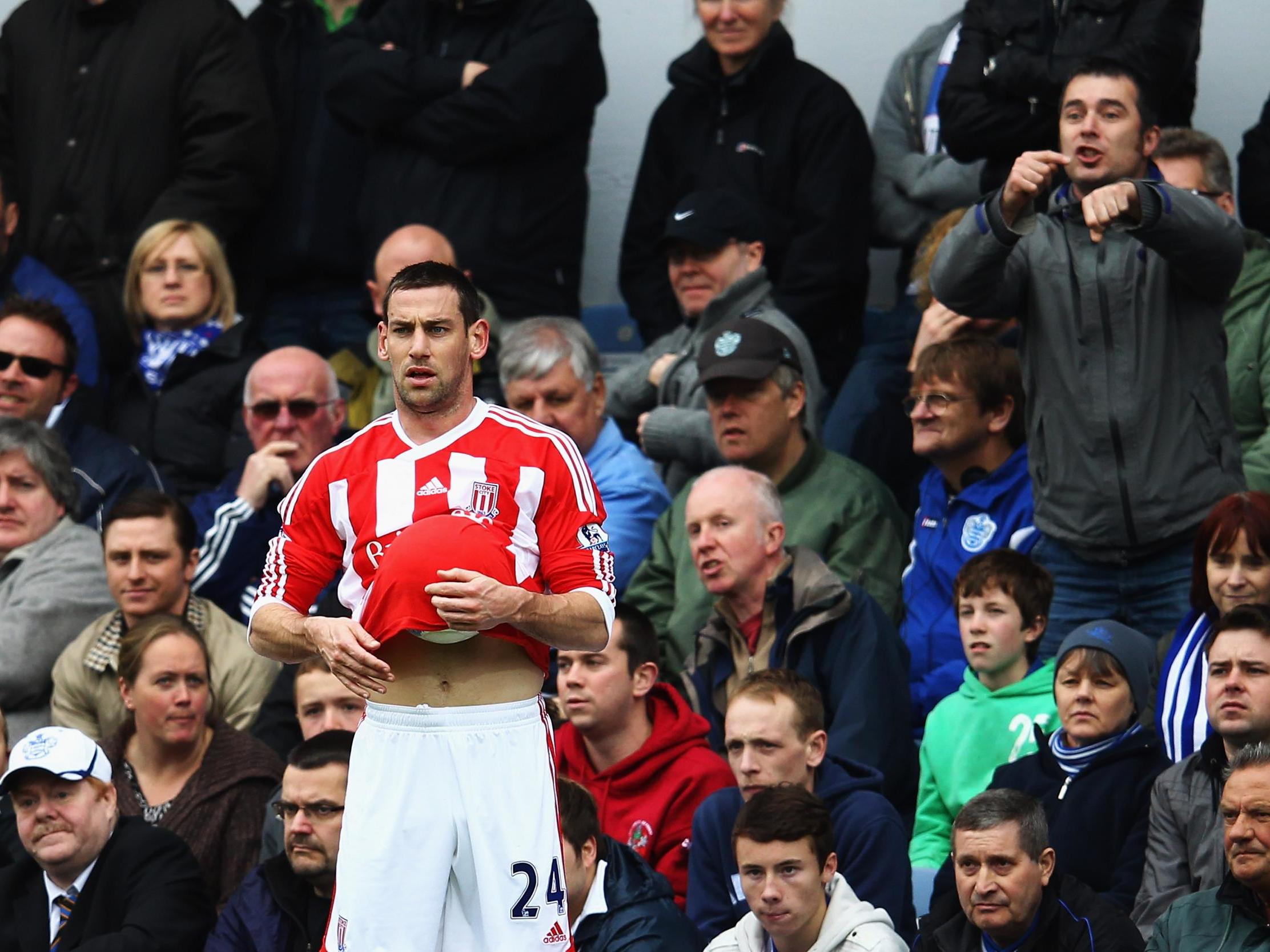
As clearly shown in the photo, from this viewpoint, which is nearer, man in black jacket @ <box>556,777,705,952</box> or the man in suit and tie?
man in black jacket @ <box>556,777,705,952</box>

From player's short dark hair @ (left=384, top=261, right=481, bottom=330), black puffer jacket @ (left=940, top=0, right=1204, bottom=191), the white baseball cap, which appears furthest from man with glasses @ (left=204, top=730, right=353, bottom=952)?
black puffer jacket @ (left=940, top=0, right=1204, bottom=191)

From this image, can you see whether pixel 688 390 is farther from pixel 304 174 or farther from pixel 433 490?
pixel 433 490

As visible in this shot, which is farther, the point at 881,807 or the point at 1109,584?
the point at 1109,584

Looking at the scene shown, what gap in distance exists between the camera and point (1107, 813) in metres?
6.24

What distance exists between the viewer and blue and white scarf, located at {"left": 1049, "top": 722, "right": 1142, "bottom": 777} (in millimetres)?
6332

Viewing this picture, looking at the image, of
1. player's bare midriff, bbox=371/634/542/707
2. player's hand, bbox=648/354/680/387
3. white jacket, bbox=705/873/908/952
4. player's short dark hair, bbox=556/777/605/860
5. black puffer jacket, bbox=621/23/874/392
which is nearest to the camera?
player's bare midriff, bbox=371/634/542/707

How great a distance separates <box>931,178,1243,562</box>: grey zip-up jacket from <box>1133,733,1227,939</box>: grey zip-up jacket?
1.18 metres

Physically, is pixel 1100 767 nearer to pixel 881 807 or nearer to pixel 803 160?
pixel 881 807

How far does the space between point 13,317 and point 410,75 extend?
205cm

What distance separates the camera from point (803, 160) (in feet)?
30.0

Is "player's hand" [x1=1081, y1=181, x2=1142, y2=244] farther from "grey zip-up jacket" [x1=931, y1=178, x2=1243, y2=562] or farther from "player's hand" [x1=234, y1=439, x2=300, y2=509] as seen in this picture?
"player's hand" [x1=234, y1=439, x2=300, y2=509]

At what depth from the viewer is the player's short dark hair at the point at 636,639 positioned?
274 inches

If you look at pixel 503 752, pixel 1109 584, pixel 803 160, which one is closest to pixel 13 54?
pixel 803 160

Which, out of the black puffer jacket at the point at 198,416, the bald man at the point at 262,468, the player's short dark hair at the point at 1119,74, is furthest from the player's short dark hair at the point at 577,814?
the black puffer jacket at the point at 198,416
